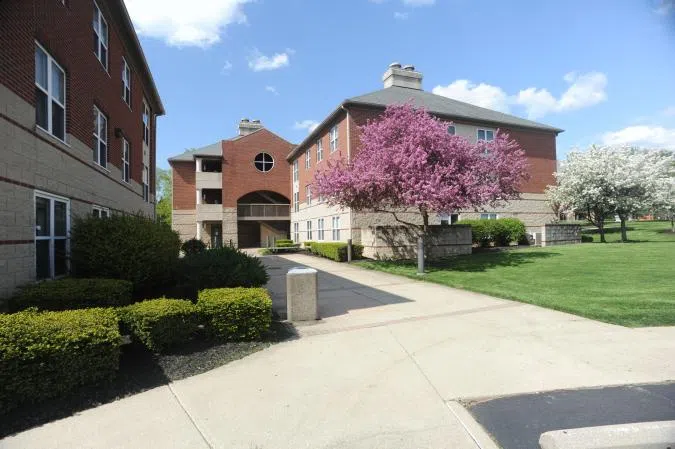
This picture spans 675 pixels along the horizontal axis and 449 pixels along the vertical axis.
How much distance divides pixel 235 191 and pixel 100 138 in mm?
22923

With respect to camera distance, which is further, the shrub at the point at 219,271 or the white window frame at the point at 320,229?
the white window frame at the point at 320,229

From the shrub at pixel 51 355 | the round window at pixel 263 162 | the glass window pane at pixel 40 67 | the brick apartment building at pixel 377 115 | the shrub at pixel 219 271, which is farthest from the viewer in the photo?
the round window at pixel 263 162

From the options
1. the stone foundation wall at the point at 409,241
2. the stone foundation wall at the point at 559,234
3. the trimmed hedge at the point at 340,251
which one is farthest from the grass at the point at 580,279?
the stone foundation wall at the point at 559,234

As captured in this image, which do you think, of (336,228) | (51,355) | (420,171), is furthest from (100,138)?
(336,228)

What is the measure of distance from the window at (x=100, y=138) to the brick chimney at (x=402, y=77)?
20804 millimetres

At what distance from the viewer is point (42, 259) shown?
24.5ft

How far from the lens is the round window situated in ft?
116

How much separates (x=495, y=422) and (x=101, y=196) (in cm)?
1136

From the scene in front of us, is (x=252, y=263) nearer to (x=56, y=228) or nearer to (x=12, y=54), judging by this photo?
(x=56, y=228)

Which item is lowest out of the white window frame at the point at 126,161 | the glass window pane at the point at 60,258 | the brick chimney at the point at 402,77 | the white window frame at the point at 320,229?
the glass window pane at the point at 60,258

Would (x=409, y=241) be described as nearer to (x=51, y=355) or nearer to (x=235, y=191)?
(x=51, y=355)

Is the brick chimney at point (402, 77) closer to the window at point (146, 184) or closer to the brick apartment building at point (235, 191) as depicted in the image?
the brick apartment building at point (235, 191)

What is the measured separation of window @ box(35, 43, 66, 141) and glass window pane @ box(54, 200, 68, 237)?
4.76 ft

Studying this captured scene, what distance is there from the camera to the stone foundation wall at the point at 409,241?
18859 mm
